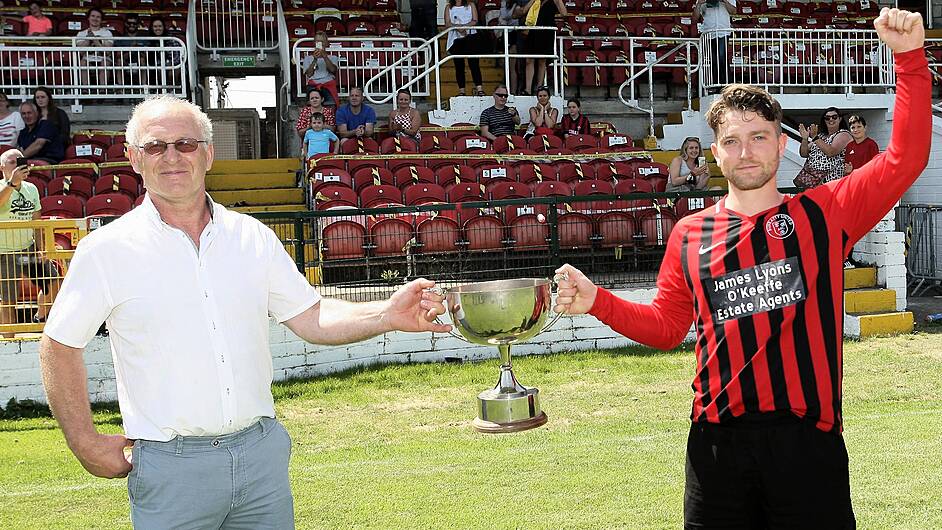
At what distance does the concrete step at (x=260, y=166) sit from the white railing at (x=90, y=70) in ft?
4.34

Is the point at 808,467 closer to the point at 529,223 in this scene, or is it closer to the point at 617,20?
the point at 529,223

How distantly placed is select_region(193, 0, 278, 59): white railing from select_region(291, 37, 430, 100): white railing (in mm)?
1157

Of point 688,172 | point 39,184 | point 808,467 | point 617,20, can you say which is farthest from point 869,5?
point 808,467

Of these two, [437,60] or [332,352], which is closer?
[332,352]

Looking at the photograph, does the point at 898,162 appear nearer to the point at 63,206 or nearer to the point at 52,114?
the point at 63,206

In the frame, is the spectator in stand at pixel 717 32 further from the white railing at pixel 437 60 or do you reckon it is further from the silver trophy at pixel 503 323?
the silver trophy at pixel 503 323

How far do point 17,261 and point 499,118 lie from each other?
8716mm

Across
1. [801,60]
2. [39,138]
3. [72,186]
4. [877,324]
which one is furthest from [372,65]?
[877,324]

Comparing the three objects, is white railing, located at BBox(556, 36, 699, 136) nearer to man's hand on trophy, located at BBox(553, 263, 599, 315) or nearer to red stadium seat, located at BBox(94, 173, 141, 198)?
red stadium seat, located at BBox(94, 173, 141, 198)

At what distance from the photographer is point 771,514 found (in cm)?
302

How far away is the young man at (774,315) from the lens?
2.99 meters

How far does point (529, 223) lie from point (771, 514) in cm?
786

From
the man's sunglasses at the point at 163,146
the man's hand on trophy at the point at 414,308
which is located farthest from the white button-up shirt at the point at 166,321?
the man's hand on trophy at the point at 414,308

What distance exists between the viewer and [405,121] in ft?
50.6
